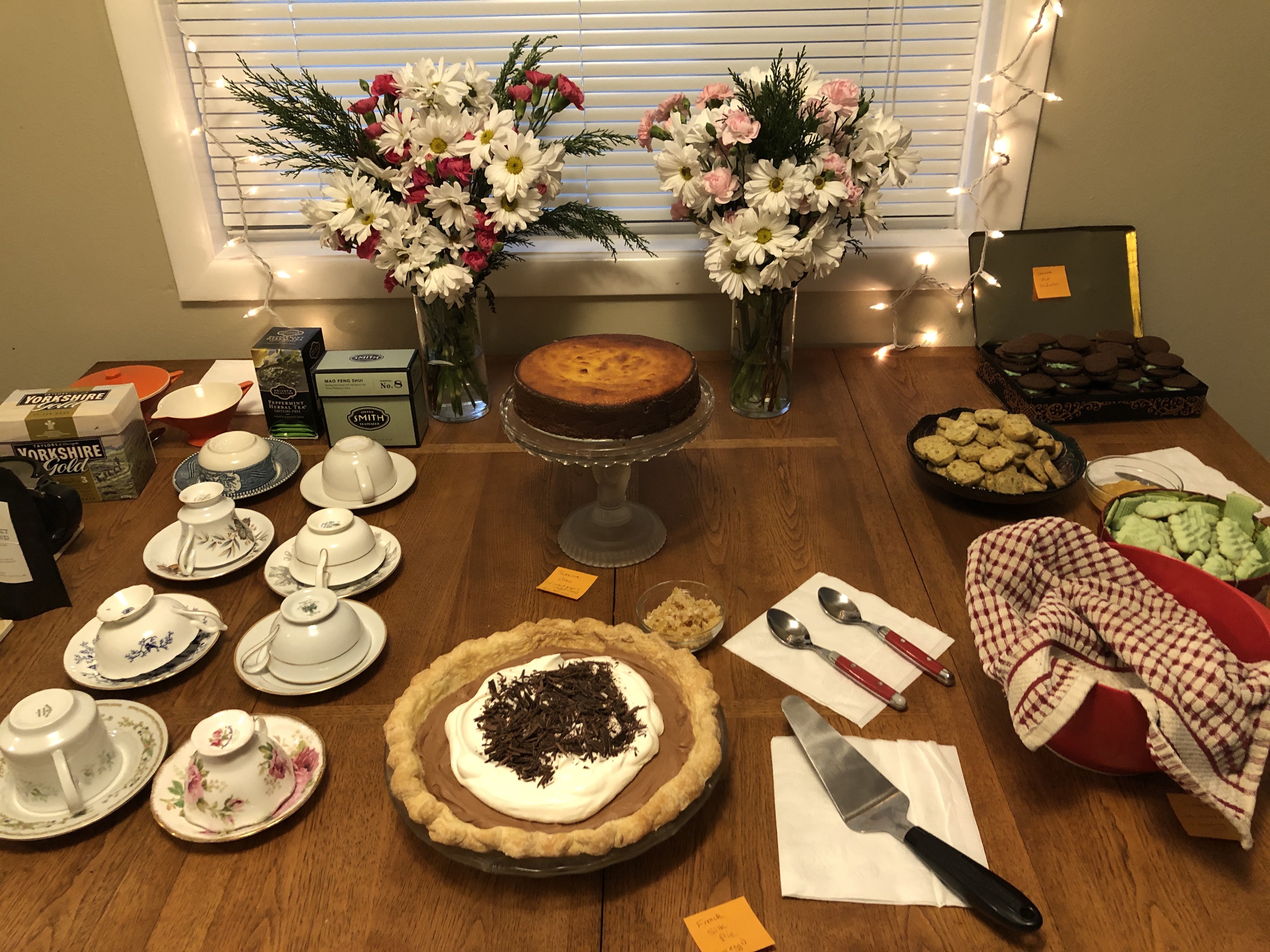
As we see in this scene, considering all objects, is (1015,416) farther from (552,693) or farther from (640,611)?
(552,693)

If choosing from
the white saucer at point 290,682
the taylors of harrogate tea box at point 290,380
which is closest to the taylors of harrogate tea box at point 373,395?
the taylors of harrogate tea box at point 290,380

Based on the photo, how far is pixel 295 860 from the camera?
0.93 metres

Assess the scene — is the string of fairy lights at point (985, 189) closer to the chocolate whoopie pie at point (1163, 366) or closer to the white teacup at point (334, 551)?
the chocolate whoopie pie at point (1163, 366)

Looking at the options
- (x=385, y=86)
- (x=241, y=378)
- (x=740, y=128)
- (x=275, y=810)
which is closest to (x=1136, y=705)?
(x=275, y=810)

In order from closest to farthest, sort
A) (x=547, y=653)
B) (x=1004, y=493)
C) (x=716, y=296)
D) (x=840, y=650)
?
(x=547, y=653)
(x=840, y=650)
(x=1004, y=493)
(x=716, y=296)

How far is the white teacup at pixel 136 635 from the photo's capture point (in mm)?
1130

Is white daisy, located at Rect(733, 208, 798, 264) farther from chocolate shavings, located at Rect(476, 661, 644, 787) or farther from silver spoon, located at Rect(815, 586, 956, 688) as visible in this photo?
chocolate shavings, located at Rect(476, 661, 644, 787)

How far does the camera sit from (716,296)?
2012 mm

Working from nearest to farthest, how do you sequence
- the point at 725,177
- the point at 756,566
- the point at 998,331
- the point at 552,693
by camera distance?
1. the point at 552,693
2. the point at 756,566
3. the point at 725,177
4. the point at 998,331

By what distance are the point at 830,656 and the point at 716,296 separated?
3.49ft

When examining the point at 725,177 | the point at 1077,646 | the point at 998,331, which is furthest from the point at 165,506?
the point at 998,331

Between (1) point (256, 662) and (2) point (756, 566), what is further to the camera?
(2) point (756, 566)

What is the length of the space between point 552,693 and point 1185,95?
1786 mm

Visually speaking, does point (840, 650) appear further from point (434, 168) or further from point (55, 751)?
point (434, 168)
